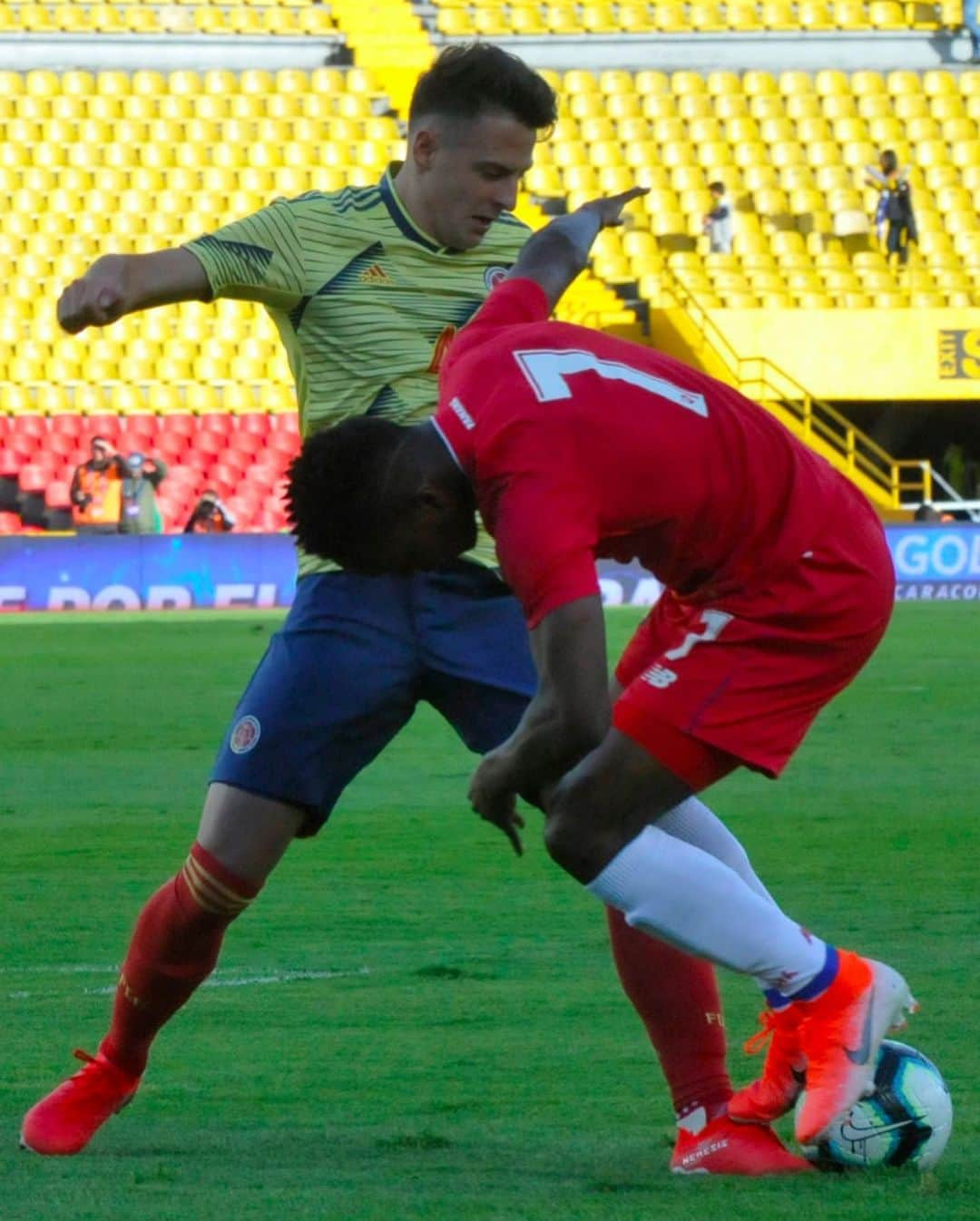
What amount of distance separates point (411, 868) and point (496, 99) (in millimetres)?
3838

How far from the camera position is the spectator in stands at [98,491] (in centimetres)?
2562

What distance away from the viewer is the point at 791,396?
2895cm

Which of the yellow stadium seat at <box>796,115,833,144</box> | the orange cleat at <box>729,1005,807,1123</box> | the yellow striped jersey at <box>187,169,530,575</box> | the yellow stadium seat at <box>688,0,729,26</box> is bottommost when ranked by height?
the yellow stadium seat at <box>796,115,833,144</box>

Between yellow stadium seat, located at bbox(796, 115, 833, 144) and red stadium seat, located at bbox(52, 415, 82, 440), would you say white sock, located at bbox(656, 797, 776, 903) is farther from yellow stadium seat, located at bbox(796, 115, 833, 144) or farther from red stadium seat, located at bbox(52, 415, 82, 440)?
yellow stadium seat, located at bbox(796, 115, 833, 144)

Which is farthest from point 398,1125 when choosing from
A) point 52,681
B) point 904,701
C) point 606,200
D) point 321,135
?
point 321,135

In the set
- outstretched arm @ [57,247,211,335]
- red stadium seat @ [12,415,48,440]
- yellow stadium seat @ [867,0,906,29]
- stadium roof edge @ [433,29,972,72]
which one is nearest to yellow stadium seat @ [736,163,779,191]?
stadium roof edge @ [433,29,972,72]

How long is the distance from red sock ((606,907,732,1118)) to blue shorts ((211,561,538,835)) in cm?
56

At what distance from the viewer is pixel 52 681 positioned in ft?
50.5

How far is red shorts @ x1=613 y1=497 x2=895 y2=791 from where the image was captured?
3740mm

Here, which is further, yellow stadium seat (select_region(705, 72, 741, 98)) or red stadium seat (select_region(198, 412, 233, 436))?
yellow stadium seat (select_region(705, 72, 741, 98))

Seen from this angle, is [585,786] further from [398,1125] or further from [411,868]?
[411,868]

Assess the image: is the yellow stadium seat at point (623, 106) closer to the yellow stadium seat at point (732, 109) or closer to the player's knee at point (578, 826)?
the yellow stadium seat at point (732, 109)

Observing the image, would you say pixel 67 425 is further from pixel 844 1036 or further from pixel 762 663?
pixel 844 1036

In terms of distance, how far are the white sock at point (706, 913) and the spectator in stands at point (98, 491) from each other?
873 inches
